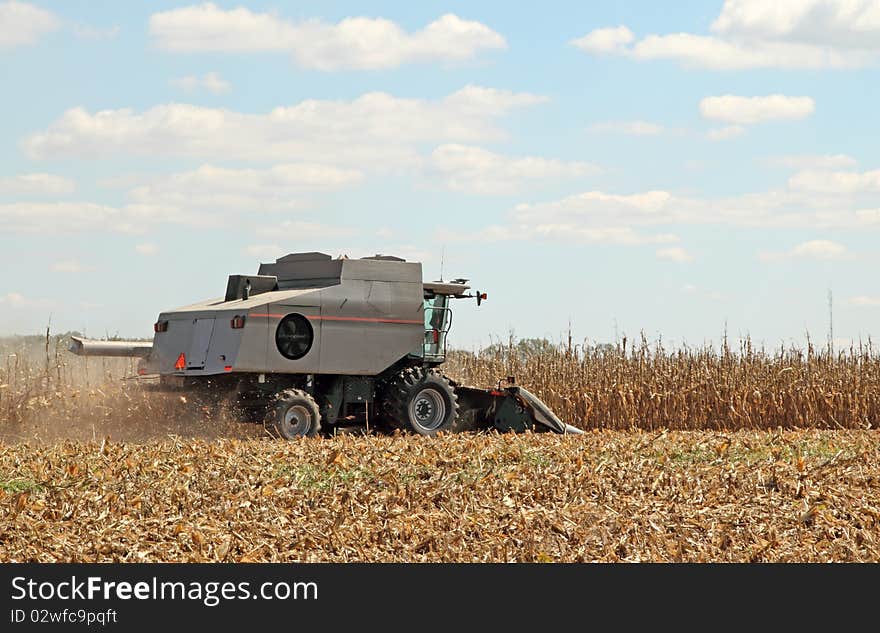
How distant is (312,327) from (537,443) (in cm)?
354

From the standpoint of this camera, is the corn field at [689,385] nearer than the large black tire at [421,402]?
No

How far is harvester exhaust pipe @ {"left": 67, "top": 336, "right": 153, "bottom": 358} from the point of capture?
15.7 metres

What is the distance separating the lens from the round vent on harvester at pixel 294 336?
15.1 metres

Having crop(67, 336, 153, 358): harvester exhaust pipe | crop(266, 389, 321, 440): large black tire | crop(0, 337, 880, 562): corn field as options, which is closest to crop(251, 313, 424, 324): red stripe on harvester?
crop(266, 389, 321, 440): large black tire

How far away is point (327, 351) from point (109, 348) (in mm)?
2994

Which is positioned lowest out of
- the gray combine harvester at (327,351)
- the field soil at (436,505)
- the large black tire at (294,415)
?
the field soil at (436,505)

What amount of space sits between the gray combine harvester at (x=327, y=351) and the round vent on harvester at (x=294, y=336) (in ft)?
0.04

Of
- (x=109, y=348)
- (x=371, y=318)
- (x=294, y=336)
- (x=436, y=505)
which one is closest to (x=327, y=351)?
(x=294, y=336)

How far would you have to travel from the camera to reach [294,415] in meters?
15.1

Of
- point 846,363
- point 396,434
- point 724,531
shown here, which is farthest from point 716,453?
point 846,363

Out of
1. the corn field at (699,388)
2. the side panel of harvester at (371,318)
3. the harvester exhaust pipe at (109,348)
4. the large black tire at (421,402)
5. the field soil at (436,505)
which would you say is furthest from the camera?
the corn field at (699,388)

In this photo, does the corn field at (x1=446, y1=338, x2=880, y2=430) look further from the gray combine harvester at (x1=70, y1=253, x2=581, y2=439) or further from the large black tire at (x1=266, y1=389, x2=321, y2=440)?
the large black tire at (x1=266, y1=389, x2=321, y2=440)

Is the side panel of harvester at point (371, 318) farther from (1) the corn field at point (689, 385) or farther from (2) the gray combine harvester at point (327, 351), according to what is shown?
(1) the corn field at point (689, 385)

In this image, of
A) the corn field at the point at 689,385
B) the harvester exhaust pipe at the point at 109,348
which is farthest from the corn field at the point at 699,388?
the harvester exhaust pipe at the point at 109,348
